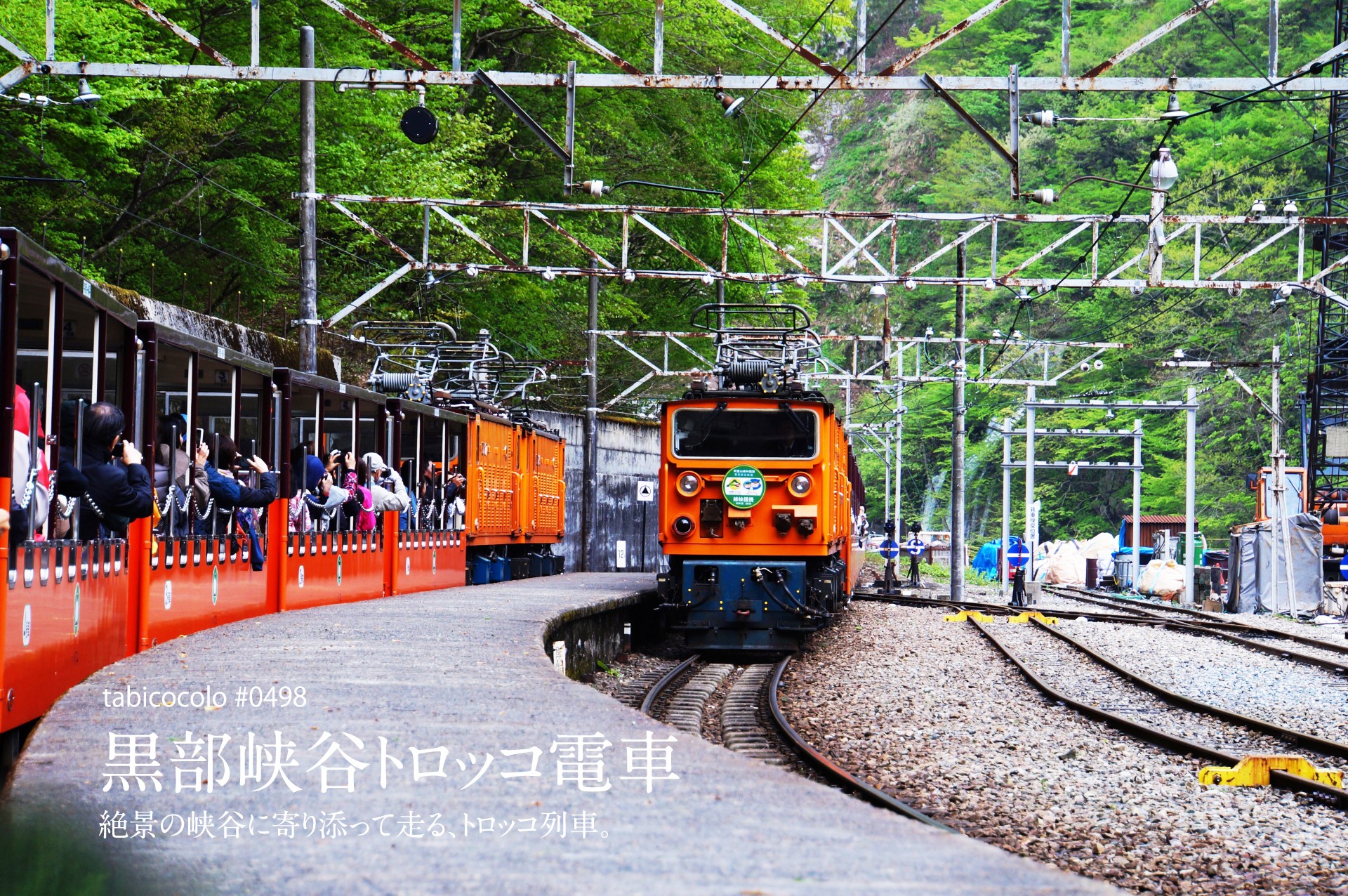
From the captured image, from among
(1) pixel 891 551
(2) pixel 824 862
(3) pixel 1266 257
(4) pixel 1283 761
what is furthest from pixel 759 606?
(3) pixel 1266 257

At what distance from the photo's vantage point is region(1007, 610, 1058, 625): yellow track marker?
78.0 feet

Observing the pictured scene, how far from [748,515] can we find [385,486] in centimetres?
438

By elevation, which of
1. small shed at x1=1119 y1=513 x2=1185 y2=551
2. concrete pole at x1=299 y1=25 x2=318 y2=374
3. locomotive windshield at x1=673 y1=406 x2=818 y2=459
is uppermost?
concrete pole at x1=299 y1=25 x2=318 y2=374

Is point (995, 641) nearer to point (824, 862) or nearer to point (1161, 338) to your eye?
point (824, 862)

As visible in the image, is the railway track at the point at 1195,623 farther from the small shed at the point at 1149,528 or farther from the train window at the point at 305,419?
the small shed at the point at 1149,528

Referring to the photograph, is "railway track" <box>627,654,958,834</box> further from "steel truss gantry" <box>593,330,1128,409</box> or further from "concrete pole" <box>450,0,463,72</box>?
"concrete pole" <box>450,0,463,72</box>

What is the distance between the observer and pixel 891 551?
3216 cm

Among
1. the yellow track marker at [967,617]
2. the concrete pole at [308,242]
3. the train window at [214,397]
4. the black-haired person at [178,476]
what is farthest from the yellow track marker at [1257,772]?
the yellow track marker at [967,617]

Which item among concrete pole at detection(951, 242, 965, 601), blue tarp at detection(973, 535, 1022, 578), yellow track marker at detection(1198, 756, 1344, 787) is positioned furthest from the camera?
blue tarp at detection(973, 535, 1022, 578)

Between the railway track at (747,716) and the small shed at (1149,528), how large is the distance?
114ft

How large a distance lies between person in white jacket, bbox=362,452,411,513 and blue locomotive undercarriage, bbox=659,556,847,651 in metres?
3.40

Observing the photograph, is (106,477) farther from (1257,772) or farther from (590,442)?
(590,442)

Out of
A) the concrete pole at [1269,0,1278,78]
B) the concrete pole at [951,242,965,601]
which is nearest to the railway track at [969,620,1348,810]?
the concrete pole at [1269,0,1278,78]

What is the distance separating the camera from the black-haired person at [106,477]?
8484 mm
